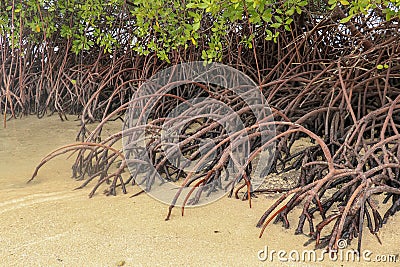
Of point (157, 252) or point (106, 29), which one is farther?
point (106, 29)

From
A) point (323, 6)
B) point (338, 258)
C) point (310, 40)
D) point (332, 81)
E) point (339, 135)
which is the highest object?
point (323, 6)

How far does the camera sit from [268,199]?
191 centimetres

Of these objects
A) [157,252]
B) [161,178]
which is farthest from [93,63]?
[157,252]

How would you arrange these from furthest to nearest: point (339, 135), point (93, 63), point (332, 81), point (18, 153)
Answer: point (93, 63)
point (18, 153)
point (332, 81)
point (339, 135)

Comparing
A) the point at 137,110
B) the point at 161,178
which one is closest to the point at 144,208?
the point at 161,178

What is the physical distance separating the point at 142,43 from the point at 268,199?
1962mm

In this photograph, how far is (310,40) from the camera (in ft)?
10.1

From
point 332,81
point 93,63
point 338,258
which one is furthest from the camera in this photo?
point 93,63

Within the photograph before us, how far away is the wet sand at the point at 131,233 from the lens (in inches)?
56.8

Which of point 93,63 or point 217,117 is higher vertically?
point 93,63

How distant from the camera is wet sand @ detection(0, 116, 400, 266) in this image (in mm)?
1443

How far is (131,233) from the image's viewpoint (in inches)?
63.5

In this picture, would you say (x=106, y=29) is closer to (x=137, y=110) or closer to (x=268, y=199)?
(x=137, y=110)

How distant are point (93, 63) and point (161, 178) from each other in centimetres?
206
